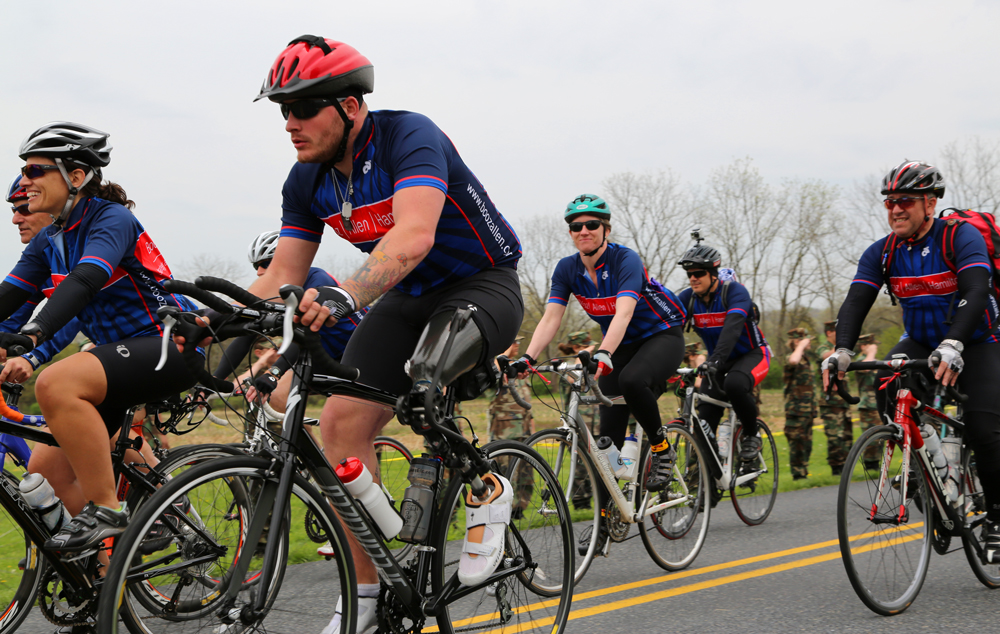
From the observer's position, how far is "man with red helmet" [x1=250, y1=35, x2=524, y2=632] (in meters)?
3.06

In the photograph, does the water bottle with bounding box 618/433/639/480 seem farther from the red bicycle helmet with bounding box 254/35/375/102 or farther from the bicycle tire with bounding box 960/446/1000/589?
the red bicycle helmet with bounding box 254/35/375/102

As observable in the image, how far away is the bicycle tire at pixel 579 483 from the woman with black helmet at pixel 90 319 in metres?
2.12

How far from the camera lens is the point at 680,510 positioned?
6207mm

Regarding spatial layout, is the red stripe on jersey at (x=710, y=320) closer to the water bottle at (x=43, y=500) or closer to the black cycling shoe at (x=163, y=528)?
the water bottle at (x=43, y=500)

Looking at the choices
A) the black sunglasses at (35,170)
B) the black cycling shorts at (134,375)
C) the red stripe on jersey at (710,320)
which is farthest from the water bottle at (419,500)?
the red stripe on jersey at (710,320)

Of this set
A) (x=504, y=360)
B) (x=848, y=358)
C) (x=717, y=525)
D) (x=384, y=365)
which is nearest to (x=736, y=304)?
(x=717, y=525)

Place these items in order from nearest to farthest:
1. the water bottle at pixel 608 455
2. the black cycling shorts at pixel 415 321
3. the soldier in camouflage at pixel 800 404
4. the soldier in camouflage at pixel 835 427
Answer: the black cycling shorts at pixel 415 321
the water bottle at pixel 608 455
the soldier in camouflage at pixel 800 404
the soldier in camouflage at pixel 835 427

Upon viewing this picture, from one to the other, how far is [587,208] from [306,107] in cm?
341

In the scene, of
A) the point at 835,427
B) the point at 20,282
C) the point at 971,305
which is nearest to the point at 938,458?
the point at 971,305

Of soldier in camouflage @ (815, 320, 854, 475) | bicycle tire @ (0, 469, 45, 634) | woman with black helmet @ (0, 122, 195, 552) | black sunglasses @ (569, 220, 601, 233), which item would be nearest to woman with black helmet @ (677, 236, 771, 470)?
black sunglasses @ (569, 220, 601, 233)

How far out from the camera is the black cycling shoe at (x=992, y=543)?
198 inches

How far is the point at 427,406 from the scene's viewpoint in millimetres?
3041

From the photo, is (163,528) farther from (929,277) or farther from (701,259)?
(701,259)

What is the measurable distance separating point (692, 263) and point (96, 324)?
5527mm
